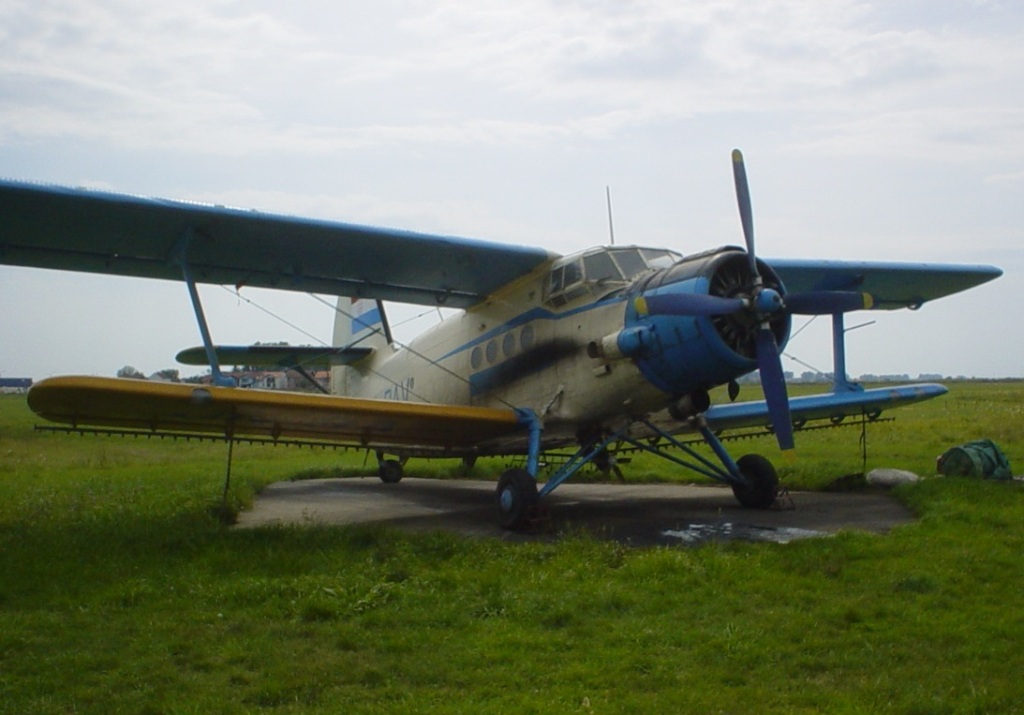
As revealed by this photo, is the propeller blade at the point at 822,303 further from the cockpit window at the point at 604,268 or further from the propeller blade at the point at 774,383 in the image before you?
the cockpit window at the point at 604,268

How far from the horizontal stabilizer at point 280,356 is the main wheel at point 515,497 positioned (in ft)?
23.3

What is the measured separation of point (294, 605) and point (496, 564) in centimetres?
189

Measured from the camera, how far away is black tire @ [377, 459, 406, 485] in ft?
59.5

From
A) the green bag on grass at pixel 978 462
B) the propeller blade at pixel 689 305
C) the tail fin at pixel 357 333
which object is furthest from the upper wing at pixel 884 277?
the tail fin at pixel 357 333

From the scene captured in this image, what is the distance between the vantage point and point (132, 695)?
4664 millimetres

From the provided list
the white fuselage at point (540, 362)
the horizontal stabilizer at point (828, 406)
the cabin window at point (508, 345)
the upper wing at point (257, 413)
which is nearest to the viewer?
the upper wing at point (257, 413)

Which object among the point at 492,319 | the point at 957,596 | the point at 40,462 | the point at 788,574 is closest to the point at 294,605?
the point at 788,574

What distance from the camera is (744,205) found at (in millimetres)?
9938

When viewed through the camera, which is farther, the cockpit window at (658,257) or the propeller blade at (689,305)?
the cockpit window at (658,257)

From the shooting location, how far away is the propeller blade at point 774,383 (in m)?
9.39

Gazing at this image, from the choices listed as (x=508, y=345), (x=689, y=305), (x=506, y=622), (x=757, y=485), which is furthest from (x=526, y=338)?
(x=506, y=622)

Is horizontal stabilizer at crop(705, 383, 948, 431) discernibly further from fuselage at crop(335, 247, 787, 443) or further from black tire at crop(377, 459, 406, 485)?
black tire at crop(377, 459, 406, 485)

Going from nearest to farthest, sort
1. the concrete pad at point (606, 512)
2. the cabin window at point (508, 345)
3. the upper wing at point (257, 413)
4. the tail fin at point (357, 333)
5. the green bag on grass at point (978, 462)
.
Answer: the upper wing at point (257, 413) < the concrete pad at point (606, 512) < the green bag on grass at point (978, 462) < the cabin window at point (508, 345) < the tail fin at point (357, 333)

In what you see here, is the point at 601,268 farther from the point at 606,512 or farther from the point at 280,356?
the point at 280,356
